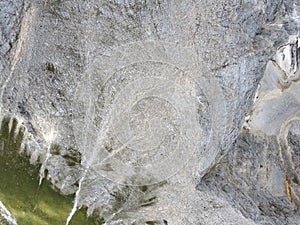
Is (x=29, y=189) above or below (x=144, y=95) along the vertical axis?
below

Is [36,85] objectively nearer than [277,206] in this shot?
Yes

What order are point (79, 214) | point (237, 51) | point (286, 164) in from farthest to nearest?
point (286, 164) < point (79, 214) < point (237, 51)

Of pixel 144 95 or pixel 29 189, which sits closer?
pixel 144 95

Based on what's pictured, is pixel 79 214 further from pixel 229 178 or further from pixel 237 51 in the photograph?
pixel 237 51

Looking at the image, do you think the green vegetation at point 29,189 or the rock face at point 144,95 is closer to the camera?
the rock face at point 144,95

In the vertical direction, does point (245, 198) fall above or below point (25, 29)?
below

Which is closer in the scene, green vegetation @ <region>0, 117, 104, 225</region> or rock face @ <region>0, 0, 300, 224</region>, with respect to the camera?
rock face @ <region>0, 0, 300, 224</region>

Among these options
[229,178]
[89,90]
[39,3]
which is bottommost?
[229,178]

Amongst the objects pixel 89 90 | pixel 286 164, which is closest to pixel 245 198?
pixel 286 164
